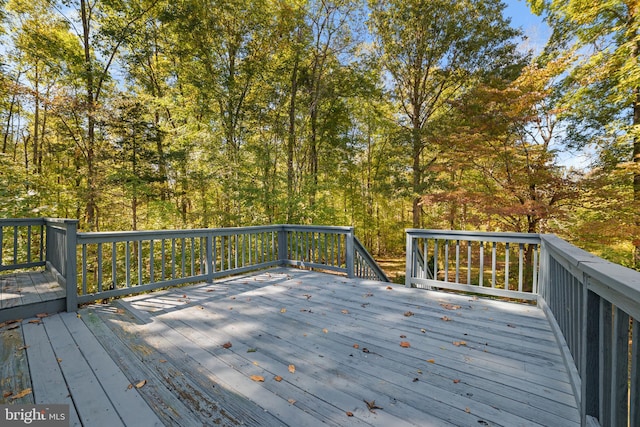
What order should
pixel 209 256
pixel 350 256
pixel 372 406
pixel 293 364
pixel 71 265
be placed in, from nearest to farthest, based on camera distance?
pixel 372 406
pixel 293 364
pixel 71 265
pixel 209 256
pixel 350 256

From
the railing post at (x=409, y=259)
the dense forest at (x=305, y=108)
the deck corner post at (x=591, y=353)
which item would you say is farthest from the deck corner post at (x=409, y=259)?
the dense forest at (x=305, y=108)

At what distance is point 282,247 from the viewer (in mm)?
5520

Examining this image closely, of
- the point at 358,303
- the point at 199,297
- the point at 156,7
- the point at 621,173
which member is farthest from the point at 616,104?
the point at 156,7

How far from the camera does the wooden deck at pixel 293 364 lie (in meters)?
1.52

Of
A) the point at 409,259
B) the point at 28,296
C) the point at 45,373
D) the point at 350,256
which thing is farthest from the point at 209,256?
the point at 409,259

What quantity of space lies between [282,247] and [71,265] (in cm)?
321

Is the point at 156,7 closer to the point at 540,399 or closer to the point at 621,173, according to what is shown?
the point at 540,399

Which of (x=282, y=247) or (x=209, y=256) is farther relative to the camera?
(x=282, y=247)

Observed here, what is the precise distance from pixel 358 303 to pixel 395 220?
43.0 feet

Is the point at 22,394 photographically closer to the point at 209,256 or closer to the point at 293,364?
the point at 293,364

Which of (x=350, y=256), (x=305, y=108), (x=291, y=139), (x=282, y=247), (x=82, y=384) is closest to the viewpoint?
(x=82, y=384)

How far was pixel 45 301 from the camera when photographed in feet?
9.31

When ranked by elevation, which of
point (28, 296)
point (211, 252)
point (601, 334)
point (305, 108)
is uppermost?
point (305, 108)

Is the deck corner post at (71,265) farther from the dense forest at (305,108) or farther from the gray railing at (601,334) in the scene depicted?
the dense forest at (305,108)
